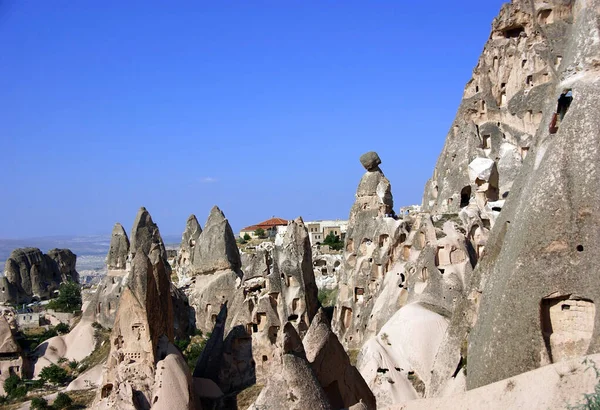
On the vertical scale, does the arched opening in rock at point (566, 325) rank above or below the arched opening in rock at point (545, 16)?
below

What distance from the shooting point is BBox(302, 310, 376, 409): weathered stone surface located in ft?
24.6

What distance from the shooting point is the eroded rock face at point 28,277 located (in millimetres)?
33188

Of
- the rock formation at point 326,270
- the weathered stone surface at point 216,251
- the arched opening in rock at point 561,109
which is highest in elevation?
the arched opening in rock at point 561,109

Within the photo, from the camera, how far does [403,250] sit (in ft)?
47.2

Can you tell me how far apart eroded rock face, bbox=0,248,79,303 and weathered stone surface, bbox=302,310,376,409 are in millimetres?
28543

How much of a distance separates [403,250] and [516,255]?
7.76 metres

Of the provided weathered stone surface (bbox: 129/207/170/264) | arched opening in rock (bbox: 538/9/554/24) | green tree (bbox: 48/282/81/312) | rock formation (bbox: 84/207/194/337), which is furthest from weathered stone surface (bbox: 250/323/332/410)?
green tree (bbox: 48/282/81/312)

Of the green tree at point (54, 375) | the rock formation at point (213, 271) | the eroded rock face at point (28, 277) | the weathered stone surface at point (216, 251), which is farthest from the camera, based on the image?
the eroded rock face at point (28, 277)

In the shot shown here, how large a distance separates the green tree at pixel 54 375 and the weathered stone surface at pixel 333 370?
1153cm

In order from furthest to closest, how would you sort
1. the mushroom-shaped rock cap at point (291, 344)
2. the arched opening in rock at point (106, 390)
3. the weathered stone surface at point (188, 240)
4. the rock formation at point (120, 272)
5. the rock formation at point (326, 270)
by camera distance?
1. the weathered stone surface at point (188, 240)
2. the rock formation at point (326, 270)
3. the rock formation at point (120, 272)
4. the arched opening in rock at point (106, 390)
5. the mushroom-shaped rock cap at point (291, 344)

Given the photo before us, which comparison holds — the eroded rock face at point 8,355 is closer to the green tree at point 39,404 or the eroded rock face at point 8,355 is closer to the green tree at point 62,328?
the green tree at point 39,404

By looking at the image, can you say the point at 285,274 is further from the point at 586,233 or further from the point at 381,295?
the point at 586,233

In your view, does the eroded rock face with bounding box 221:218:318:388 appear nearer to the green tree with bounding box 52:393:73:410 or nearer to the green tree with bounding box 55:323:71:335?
the green tree with bounding box 52:393:73:410

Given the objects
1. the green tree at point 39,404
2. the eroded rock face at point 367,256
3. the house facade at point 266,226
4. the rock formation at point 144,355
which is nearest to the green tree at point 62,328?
the green tree at point 39,404
